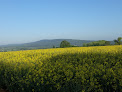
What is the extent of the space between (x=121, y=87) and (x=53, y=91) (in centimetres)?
192

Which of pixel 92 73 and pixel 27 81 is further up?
pixel 92 73

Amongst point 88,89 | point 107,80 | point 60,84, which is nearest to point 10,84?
point 60,84

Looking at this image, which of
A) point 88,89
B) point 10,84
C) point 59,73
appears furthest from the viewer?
point 10,84

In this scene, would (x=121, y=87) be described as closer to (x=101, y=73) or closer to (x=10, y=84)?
(x=101, y=73)

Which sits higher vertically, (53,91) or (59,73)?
(59,73)

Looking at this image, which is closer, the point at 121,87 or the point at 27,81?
the point at 121,87

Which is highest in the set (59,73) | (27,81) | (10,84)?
(59,73)

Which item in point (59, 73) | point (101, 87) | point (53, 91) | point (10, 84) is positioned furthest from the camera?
point (10, 84)

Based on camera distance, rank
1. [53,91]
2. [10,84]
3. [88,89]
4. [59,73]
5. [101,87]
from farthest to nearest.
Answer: [10,84]
[59,73]
[53,91]
[101,87]
[88,89]

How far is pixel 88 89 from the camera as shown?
11.6ft

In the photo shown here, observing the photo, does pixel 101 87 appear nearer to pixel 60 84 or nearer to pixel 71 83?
pixel 71 83

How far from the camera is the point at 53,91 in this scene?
407 cm

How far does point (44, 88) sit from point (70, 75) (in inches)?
36.8

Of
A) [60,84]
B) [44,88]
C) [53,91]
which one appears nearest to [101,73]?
[60,84]
